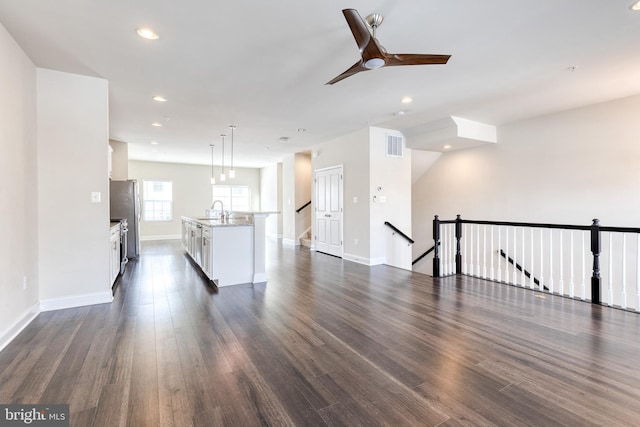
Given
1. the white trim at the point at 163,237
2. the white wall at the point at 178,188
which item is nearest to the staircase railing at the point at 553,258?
the white wall at the point at 178,188

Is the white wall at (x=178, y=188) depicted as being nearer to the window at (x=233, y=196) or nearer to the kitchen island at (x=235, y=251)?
the window at (x=233, y=196)

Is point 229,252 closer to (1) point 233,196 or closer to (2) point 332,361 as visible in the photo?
(2) point 332,361

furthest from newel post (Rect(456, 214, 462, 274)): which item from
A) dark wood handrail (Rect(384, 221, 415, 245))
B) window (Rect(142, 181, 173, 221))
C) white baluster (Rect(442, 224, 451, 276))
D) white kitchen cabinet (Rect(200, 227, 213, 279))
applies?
window (Rect(142, 181, 173, 221))

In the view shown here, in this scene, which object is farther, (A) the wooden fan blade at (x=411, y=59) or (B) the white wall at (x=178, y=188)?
(B) the white wall at (x=178, y=188)

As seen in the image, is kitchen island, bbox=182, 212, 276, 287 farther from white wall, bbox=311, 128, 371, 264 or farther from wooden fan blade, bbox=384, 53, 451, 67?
wooden fan blade, bbox=384, 53, 451, 67

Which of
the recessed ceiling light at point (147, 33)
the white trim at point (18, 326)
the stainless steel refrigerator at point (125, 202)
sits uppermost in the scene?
the recessed ceiling light at point (147, 33)

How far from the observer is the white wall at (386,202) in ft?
19.9

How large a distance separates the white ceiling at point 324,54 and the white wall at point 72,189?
330mm

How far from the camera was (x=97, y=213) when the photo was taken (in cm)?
366

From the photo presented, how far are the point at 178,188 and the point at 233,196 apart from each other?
201cm

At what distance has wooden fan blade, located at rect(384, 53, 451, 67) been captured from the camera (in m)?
2.42

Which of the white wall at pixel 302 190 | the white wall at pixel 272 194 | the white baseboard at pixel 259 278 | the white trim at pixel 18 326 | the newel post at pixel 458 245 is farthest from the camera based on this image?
the white wall at pixel 272 194

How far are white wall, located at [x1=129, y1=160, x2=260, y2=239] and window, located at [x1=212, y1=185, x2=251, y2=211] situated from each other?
30 centimetres

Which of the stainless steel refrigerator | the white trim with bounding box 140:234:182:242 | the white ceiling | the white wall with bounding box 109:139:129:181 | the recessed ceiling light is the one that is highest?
the white ceiling
